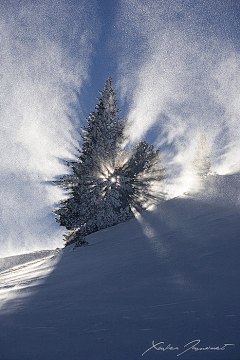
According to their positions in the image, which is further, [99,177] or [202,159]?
[202,159]

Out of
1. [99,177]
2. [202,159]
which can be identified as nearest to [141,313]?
[99,177]

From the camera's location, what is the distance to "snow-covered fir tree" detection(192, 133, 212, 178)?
3003 centimetres

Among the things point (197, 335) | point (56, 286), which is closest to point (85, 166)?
point (56, 286)

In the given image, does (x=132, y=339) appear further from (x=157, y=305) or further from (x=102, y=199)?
(x=102, y=199)

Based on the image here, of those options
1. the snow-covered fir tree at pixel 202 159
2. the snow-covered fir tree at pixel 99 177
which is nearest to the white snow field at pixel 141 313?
the snow-covered fir tree at pixel 99 177

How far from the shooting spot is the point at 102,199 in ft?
40.2

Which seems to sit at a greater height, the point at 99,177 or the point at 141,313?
the point at 99,177

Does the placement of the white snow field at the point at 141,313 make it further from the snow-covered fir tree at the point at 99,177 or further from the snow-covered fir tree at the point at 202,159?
the snow-covered fir tree at the point at 202,159

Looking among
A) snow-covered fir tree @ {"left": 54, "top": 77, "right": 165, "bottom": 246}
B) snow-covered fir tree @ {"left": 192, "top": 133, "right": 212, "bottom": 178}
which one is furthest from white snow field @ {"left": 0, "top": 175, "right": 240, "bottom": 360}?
snow-covered fir tree @ {"left": 192, "top": 133, "right": 212, "bottom": 178}

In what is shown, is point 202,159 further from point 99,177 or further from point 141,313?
point 141,313

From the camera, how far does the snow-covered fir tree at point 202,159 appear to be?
30.0 m

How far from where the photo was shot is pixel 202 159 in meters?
30.1

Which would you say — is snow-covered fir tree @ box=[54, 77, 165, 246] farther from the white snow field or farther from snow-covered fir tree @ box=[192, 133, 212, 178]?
snow-covered fir tree @ box=[192, 133, 212, 178]

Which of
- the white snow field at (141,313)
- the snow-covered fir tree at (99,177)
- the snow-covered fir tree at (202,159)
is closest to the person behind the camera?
the white snow field at (141,313)
